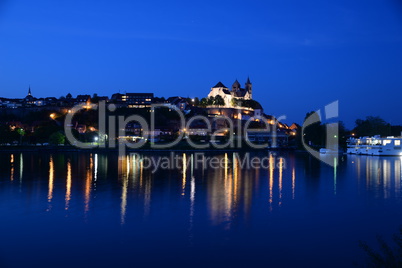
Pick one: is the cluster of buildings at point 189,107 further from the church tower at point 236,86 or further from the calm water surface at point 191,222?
the calm water surface at point 191,222

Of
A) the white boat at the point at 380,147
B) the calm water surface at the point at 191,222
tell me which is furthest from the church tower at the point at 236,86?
the calm water surface at the point at 191,222

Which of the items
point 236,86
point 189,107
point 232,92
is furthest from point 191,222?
point 236,86

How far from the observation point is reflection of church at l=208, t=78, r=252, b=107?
75.1 m

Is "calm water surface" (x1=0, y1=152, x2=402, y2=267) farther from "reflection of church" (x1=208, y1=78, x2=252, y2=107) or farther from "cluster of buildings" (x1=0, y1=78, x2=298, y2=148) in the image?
"reflection of church" (x1=208, y1=78, x2=252, y2=107)

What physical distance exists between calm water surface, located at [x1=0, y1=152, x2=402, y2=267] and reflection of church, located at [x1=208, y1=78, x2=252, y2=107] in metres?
59.6

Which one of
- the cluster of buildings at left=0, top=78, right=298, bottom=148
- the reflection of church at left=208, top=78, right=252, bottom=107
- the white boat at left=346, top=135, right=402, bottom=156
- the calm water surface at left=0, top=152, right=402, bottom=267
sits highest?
the reflection of church at left=208, top=78, right=252, bottom=107

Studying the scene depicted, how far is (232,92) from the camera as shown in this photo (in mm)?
81562

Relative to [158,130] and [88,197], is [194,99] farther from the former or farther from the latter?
[88,197]

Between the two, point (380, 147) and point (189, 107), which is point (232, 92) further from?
point (380, 147)

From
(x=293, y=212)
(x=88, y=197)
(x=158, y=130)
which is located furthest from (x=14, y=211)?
(x=158, y=130)

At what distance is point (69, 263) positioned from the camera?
6.52 meters

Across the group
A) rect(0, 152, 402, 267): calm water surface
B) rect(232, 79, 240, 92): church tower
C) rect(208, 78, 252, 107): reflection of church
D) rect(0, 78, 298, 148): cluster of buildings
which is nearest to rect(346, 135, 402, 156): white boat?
rect(0, 78, 298, 148): cluster of buildings

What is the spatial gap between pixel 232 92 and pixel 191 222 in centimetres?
7359

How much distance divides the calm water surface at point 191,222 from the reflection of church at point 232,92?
59.6 metres
